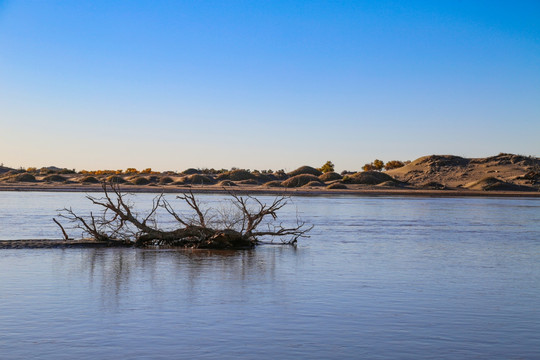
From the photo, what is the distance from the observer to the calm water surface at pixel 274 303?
269 inches

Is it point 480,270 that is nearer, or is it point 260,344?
point 260,344

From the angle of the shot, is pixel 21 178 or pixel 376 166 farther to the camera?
pixel 376 166

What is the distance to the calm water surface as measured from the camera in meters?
6.83

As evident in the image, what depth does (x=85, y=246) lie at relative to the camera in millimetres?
15172

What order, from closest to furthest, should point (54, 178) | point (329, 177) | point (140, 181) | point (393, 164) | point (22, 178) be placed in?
point (140, 181) < point (54, 178) < point (22, 178) < point (329, 177) < point (393, 164)

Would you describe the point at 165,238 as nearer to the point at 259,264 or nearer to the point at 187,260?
the point at 187,260

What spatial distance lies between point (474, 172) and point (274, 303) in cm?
6122

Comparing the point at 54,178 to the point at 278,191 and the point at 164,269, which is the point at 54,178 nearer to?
the point at 278,191

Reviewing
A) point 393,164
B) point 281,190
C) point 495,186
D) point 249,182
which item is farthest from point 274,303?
point 393,164

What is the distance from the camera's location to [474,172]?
66125 mm

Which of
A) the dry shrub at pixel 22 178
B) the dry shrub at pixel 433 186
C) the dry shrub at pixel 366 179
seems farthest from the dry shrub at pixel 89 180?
the dry shrub at pixel 433 186

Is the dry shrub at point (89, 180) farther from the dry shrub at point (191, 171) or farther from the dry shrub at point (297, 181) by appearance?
the dry shrub at point (297, 181)

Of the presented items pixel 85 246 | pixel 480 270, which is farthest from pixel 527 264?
pixel 85 246

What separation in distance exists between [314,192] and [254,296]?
4064cm
